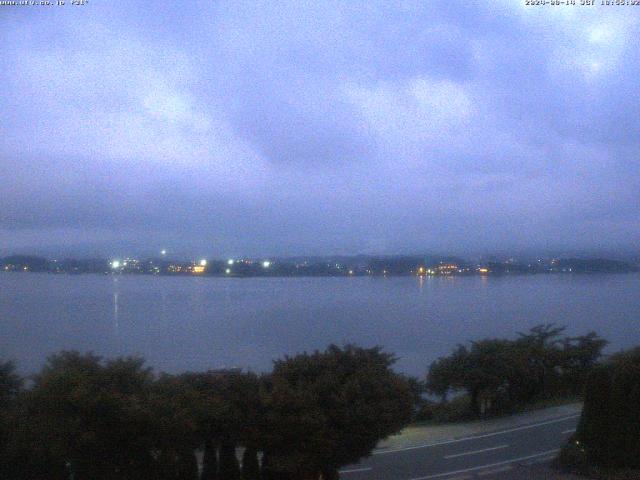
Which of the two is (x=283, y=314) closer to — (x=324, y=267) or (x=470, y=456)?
(x=324, y=267)

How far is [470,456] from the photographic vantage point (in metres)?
15.0

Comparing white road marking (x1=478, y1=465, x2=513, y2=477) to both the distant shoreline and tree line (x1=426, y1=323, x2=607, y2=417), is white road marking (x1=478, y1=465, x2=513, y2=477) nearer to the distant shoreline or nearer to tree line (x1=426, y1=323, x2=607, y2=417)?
tree line (x1=426, y1=323, x2=607, y2=417)

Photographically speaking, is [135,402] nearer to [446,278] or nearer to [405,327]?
[405,327]

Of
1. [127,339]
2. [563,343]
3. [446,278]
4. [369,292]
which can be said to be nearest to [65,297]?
[127,339]

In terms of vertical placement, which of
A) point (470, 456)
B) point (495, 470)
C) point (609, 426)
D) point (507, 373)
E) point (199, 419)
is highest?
point (199, 419)

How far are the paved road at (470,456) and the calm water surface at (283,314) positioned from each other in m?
10.7

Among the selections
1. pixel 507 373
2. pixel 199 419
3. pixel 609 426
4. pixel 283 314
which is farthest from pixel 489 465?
pixel 283 314

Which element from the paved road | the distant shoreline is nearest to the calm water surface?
the distant shoreline

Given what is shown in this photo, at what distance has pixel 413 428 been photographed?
19281 mm

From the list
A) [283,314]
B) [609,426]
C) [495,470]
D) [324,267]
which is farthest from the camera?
[324,267]

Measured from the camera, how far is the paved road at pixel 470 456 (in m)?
13.6

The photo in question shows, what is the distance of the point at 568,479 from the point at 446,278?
4308cm

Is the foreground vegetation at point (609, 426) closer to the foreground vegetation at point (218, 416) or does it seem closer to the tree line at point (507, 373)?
the foreground vegetation at point (218, 416)

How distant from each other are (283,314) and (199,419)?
33.0 meters
